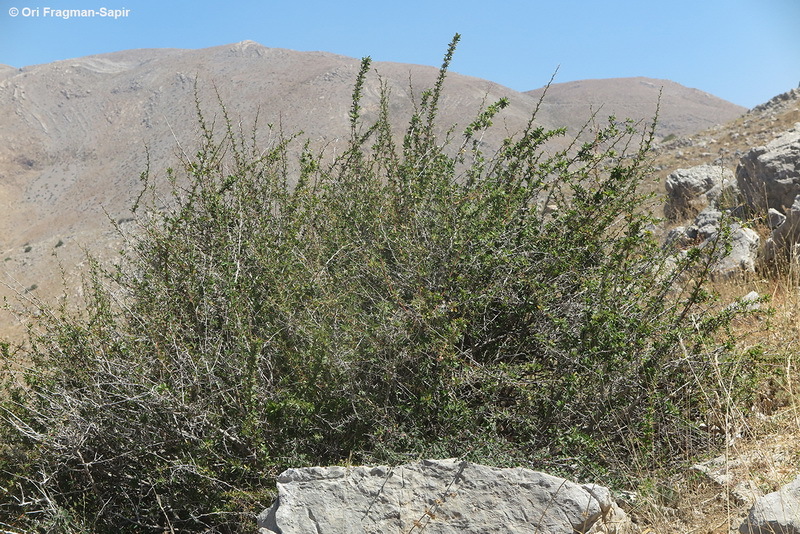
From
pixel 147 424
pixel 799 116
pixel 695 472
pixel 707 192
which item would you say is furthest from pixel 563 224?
pixel 799 116

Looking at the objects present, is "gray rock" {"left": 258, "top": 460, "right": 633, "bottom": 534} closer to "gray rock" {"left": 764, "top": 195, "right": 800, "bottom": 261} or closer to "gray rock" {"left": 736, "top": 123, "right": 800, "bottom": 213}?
"gray rock" {"left": 764, "top": 195, "right": 800, "bottom": 261}

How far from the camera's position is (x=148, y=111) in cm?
7731

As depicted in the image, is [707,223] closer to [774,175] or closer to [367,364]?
[774,175]

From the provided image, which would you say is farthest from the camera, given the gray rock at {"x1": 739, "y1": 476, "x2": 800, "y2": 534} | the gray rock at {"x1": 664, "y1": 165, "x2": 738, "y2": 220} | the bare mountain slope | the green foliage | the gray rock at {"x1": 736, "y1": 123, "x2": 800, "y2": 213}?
the bare mountain slope

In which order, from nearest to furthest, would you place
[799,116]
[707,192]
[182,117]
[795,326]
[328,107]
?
1. [795,326]
2. [707,192]
3. [799,116]
4. [328,107]
5. [182,117]

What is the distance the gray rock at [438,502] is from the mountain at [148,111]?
140 ft

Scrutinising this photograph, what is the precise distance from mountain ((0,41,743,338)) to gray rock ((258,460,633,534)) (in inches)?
1677

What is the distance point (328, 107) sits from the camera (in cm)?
6369

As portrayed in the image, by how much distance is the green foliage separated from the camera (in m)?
3.19

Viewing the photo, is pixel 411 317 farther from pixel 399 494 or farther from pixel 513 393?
pixel 399 494

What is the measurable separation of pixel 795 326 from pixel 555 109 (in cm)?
8427

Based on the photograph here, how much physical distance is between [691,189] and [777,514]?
797 cm

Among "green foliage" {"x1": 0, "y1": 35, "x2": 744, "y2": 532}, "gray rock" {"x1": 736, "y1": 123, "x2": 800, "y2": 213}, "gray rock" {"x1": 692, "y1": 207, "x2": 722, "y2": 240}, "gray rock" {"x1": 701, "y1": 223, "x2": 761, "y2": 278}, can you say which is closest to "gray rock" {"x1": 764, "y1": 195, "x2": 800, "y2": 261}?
"gray rock" {"x1": 701, "y1": 223, "x2": 761, "y2": 278}

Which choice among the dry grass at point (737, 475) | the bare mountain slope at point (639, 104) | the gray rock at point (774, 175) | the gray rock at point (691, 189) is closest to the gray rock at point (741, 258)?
the gray rock at point (774, 175)
